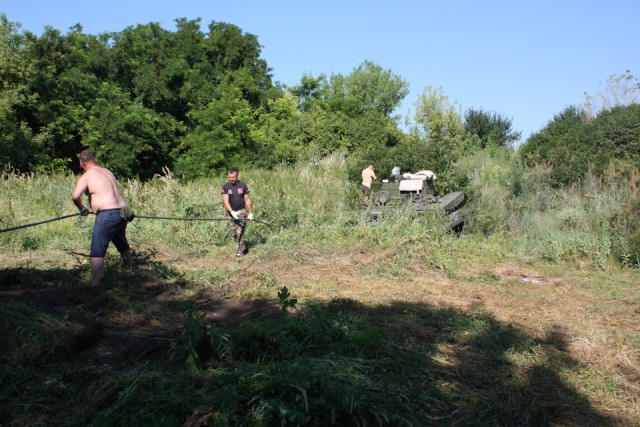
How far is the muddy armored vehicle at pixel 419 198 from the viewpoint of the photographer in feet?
41.5

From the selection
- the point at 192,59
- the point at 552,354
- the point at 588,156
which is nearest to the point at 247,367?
the point at 552,354

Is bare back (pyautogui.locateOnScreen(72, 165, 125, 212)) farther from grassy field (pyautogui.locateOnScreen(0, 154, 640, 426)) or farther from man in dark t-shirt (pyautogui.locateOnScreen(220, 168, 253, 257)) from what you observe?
man in dark t-shirt (pyautogui.locateOnScreen(220, 168, 253, 257))

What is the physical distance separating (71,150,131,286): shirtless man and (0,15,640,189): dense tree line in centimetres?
1504

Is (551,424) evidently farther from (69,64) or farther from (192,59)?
(192,59)

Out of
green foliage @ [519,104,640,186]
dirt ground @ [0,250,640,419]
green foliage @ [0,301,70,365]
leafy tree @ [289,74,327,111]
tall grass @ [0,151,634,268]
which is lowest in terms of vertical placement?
dirt ground @ [0,250,640,419]

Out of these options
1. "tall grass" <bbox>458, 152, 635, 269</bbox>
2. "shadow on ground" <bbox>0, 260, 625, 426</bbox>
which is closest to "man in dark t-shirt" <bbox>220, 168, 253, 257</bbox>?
"shadow on ground" <bbox>0, 260, 625, 426</bbox>

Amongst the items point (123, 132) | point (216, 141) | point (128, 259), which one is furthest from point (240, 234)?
point (123, 132)

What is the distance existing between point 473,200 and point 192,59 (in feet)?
83.9

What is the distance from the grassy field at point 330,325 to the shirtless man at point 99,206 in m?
0.39

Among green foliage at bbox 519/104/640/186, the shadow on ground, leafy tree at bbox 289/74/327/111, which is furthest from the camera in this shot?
leafy tree at bbox 289/74/327/111

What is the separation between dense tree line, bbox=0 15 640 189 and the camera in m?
26.6

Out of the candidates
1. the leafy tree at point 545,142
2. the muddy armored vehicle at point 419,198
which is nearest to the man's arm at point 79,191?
the muddy armored vehicle at point 419,198

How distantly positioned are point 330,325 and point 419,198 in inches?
338

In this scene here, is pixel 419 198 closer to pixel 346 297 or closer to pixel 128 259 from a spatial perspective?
pixel 346 297
